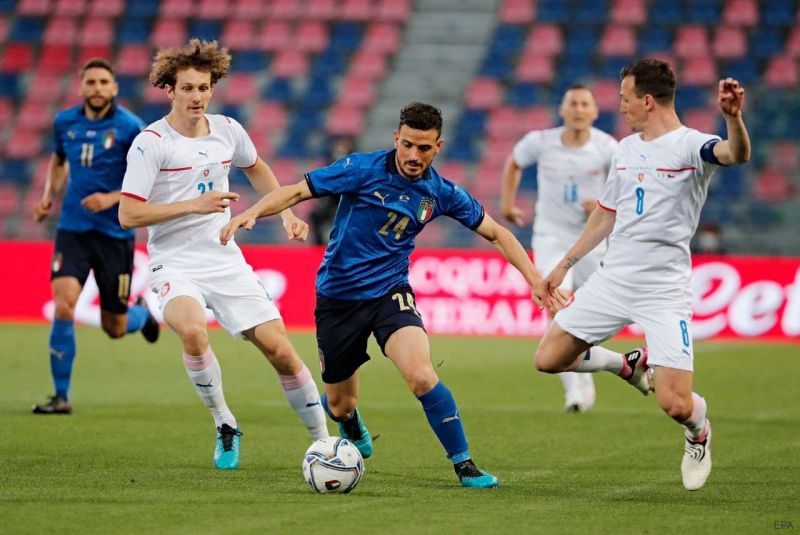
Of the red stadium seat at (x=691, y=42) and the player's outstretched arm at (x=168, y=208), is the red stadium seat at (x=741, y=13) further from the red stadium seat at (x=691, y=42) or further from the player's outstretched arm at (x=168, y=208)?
the player's outstretched arm at (x=168, y=208)

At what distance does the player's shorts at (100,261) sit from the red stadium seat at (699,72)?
14.7 m

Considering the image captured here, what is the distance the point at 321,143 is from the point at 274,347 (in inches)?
647

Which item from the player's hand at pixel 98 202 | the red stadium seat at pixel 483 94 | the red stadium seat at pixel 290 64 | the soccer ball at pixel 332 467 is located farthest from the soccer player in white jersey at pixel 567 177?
the red stadium seat at pixel 290 64

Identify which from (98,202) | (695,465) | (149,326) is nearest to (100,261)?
(98,202)

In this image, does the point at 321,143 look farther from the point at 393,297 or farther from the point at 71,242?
the point at 393,297

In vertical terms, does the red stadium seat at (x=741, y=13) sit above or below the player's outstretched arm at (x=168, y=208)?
above

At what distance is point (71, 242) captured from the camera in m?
10.3

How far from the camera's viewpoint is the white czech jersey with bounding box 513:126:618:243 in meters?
11.4

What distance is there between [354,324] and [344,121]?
17145 millimetres

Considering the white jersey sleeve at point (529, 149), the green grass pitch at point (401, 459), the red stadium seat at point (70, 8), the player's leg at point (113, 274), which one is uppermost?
the red stadium seat at point (70, 8)

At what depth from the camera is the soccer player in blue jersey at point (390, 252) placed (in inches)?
271

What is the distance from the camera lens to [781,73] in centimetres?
2281

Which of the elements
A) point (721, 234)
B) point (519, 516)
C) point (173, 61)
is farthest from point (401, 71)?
point (519, 516)

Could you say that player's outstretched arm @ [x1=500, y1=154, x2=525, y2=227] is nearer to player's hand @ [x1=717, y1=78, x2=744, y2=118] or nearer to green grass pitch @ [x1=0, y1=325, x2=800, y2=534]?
green grass pitch @ [x1=0, y1=325, x2=800, y2=534]
